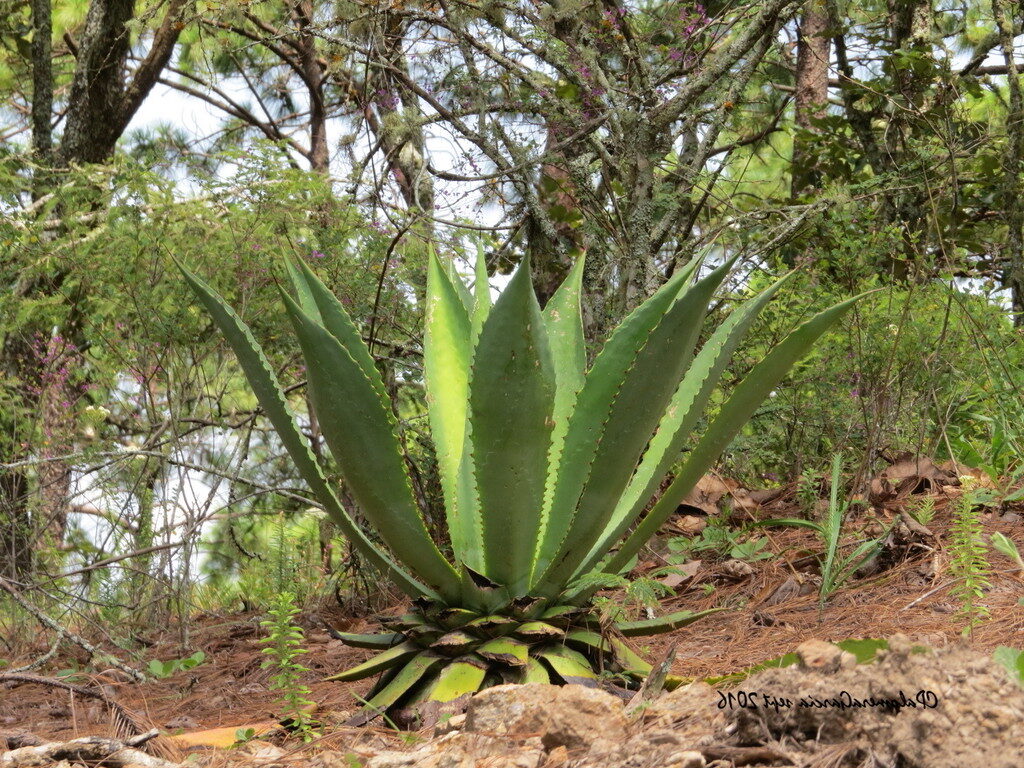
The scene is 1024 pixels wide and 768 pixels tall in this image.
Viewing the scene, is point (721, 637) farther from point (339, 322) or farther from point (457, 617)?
point (339, 322)

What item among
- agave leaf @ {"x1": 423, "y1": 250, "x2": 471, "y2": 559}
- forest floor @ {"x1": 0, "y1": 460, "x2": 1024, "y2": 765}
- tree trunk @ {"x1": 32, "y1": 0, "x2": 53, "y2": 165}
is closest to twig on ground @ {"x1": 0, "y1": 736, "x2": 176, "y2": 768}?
forest floor @ {"x1": 0, "y1": 460, "x2": 1024, "y2": 765}

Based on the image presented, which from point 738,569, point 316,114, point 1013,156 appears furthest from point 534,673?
point 316,114

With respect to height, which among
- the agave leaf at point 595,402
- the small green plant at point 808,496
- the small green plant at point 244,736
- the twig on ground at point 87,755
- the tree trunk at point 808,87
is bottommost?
the small green plant at point 244,736

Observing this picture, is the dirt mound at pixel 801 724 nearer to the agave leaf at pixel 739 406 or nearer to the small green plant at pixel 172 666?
the agave leaf at pixel 739 406

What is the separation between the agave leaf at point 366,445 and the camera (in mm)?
1822

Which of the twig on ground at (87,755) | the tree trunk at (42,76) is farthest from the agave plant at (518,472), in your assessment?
the tree trunk at (42,76)

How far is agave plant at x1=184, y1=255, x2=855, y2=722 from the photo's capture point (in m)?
1.78

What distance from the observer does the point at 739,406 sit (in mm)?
1976

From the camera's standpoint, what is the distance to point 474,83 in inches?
175

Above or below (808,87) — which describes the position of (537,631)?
below

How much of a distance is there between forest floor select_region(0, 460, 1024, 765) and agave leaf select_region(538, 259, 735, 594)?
13.8 inches

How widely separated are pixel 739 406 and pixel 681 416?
0.30m

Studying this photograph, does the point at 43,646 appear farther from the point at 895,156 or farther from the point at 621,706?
the point at 895,156

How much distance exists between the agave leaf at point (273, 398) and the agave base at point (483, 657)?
11 cm
